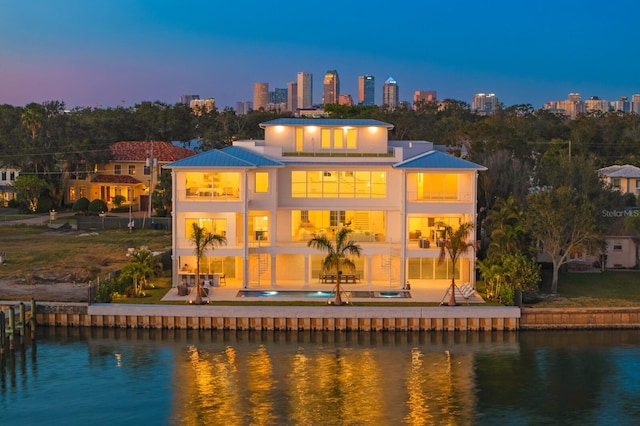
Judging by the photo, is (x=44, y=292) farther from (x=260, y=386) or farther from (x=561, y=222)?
(x=561, y=222)

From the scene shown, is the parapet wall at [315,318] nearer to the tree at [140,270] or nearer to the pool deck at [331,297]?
the pool deck at [331,297]

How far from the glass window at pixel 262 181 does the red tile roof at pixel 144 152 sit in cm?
4219

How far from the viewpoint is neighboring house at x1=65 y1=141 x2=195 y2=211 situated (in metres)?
89.2

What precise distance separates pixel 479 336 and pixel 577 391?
8271 mm

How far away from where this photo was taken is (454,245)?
4678 centimetres

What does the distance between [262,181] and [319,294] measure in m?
7.67

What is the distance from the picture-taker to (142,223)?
248 ft

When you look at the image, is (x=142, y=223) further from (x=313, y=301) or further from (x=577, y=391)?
(x=577, y=391)

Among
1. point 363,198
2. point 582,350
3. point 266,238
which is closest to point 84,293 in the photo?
point 266,238

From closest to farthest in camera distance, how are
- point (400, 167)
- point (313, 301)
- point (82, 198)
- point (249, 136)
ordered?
1. point (313, 301)
2. point (400, 167)
3. point (82, 198)
4. point (249, 136)

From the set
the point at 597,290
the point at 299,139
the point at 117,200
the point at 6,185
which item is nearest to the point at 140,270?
the point at 299,139

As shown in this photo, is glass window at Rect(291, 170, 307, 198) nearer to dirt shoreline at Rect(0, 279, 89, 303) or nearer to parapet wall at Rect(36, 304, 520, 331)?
parapet wall at Rect(36, 304, 520, 331)

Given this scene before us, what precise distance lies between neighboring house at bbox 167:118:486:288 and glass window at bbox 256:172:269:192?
0.19 feet

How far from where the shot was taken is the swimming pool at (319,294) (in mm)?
47312
